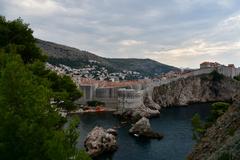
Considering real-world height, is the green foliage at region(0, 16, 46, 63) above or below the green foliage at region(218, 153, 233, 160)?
above

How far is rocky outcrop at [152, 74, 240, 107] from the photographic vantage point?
12962cm

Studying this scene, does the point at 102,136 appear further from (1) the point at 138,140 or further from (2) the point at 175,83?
(2) the point at 175,83

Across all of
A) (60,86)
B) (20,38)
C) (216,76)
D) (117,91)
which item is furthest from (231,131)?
(216,76)

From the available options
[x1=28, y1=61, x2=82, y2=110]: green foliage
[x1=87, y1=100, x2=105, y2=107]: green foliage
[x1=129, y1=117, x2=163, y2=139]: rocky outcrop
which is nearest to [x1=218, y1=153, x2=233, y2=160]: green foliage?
[x1=28, y1=61, x2=82, y2=110]: green foliage

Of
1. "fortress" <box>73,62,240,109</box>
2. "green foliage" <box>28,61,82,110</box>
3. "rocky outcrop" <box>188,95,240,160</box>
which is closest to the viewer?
"rocky outcrop" <box>188,95,240,160</box>

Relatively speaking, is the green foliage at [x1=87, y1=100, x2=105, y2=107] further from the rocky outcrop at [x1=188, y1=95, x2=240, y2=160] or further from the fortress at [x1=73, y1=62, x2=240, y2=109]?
the rocky outcrop at [x1=188, y1=95, x2=240, y2=160]

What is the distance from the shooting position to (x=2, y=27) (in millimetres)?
24000

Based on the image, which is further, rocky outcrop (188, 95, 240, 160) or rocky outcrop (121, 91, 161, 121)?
rocky outcrop (121, 91, 161, 121)

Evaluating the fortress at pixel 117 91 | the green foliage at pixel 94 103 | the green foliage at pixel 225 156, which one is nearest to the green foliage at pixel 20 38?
the green foliage at pixel 225 156

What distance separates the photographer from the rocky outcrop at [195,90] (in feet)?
425

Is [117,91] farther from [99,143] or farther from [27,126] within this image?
[27,126]

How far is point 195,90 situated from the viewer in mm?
143000

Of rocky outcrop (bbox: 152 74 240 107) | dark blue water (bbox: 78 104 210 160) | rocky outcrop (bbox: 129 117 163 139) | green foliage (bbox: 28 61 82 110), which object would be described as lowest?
dark blue water (bbox: 78 104 210 160)

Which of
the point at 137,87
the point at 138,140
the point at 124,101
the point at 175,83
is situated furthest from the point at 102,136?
the point at 175,83
